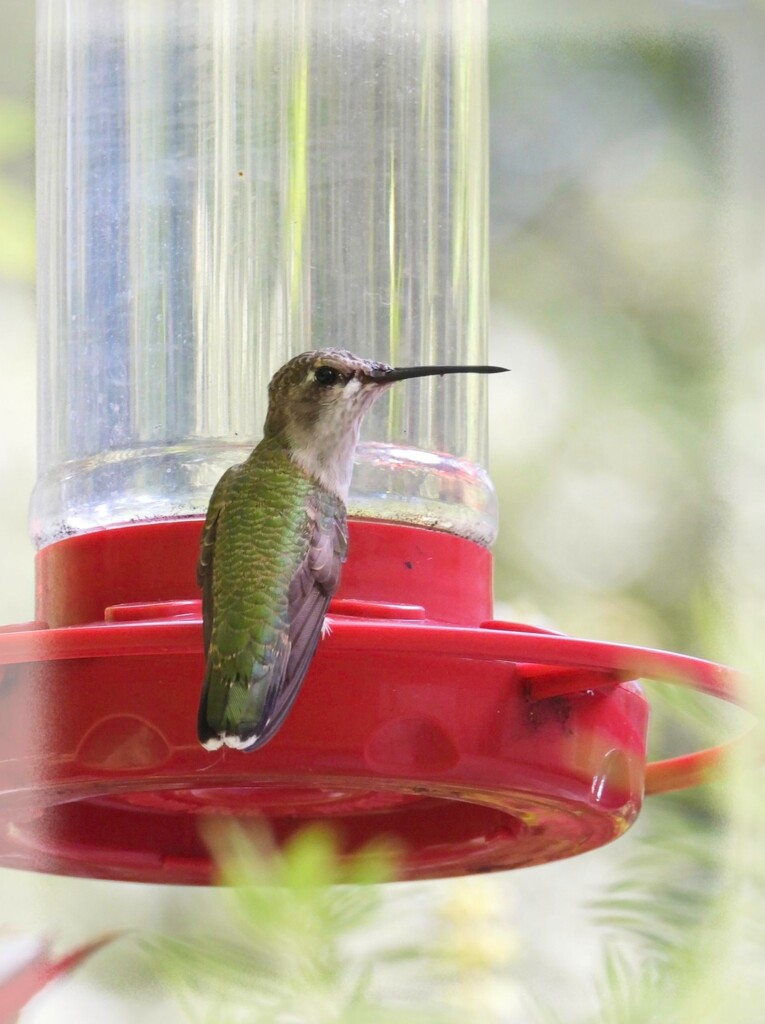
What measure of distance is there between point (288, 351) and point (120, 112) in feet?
1.31

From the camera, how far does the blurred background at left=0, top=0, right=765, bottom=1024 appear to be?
92.4 inches

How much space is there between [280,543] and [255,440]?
38 centimetres

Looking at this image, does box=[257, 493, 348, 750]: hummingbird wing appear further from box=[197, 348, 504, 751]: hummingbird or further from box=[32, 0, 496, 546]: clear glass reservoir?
box=[32, 0, 496, 546]: clear glass reservoir

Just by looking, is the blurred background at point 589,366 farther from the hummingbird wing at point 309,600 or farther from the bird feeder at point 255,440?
the hummingbird wing at point 309,600

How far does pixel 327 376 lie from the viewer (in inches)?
74.8

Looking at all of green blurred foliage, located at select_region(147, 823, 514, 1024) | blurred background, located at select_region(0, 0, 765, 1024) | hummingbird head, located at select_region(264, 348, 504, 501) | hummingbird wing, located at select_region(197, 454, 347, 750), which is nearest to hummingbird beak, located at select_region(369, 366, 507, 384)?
hummingbird head, located at select_region(264, 348, 504, 501)

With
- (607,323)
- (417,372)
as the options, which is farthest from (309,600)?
(607,323)

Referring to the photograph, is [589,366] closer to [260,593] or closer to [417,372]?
[417,372]

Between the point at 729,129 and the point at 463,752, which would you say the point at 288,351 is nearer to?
the point at 463,752

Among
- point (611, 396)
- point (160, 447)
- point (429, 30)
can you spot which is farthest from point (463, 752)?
point (611, 396)

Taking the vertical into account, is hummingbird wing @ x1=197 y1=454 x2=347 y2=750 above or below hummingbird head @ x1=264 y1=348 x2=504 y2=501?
below

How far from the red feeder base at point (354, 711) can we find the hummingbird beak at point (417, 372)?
159mm

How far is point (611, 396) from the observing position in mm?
3252

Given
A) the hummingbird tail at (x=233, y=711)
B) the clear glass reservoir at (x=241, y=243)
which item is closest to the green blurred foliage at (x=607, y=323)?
the clear glass reservoir at (x=241, y=243)
